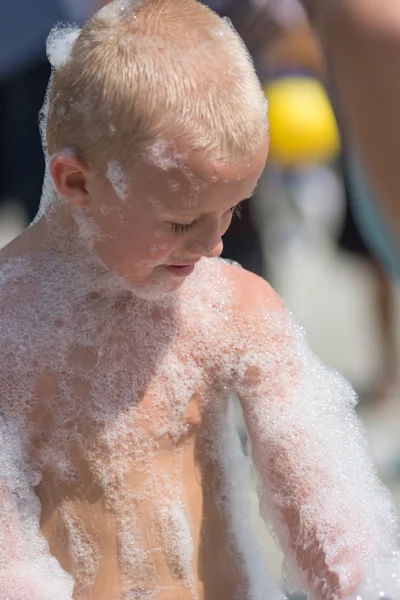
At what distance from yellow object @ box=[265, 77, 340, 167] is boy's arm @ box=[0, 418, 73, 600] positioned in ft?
10.8

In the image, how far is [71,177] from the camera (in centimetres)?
136

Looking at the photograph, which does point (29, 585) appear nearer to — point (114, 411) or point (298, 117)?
point (114, 411)

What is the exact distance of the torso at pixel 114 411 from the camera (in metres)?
1.48

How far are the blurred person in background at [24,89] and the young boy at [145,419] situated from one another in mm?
1758

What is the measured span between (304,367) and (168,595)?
16.3 inches

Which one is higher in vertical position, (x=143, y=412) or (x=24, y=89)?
(x=143, y=412)

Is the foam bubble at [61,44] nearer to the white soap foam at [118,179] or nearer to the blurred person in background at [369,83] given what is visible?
the white soap foam at [118,179]

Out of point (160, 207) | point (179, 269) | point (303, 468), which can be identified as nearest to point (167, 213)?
point (160, 207)

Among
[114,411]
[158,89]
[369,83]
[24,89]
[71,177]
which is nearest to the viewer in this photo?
[158,89]

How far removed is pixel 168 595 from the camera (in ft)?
5.08

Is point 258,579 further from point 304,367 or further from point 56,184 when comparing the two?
point 56,184

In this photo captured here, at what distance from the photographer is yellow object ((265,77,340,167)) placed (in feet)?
15.1

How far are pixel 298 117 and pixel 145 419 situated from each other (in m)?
3.31

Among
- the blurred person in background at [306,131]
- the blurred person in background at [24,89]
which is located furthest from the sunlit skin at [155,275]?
the blurred person in background at [306,131]
